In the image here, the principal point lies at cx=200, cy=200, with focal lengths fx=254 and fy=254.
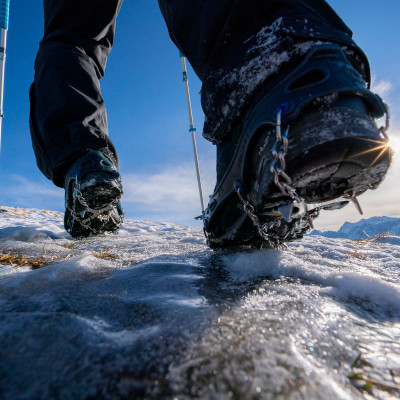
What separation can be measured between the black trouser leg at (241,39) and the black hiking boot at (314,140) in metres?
0.07

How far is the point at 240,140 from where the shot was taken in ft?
3.33

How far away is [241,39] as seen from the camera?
3.28ft

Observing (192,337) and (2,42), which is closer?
(192,337)

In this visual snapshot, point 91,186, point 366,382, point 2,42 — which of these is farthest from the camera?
point 2,42

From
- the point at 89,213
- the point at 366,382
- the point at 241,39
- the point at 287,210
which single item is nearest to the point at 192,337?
the point at 366,382

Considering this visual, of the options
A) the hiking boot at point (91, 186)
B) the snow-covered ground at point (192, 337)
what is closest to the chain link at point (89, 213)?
the hiking boot at point (91, 186)

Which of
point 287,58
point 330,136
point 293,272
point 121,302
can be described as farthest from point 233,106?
point 121,302

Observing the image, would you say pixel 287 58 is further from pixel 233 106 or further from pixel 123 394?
pixel 123 394

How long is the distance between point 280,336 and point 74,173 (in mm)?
1375

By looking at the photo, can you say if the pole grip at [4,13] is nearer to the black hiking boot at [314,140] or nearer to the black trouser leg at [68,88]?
the black trouser leg at [68,88]

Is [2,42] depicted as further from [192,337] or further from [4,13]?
[192,337]

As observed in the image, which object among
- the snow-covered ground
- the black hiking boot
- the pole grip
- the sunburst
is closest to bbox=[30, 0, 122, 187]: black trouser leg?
the snow-covered ground

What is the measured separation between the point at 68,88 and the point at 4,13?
9267mm

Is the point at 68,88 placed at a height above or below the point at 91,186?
above
